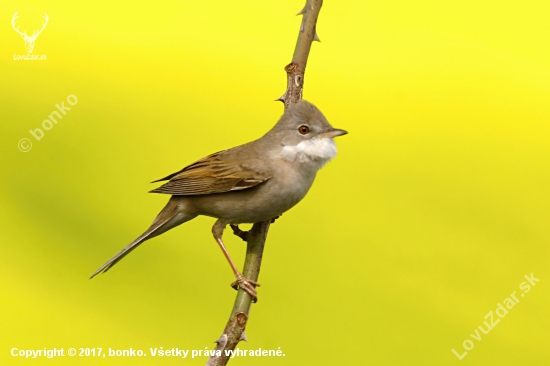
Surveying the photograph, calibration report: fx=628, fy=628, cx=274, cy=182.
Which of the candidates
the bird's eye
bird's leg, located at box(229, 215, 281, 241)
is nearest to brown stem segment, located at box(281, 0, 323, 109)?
the bird's eye

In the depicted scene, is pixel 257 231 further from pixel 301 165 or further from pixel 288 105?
pixel 288 105

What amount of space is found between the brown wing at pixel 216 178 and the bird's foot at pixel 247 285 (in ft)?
1.80

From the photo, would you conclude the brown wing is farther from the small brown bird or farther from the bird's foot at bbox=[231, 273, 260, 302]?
the bird's foot at bbox=[231, 273, 260, 302]

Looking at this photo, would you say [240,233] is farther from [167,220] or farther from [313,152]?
[313,152]

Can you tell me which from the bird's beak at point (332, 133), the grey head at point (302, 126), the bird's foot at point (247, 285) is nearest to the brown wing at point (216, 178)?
the grey head at point (302, 126)

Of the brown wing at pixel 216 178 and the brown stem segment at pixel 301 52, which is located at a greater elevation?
the brown stem segment at pixel 301 52

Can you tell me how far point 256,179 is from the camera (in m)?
3.73

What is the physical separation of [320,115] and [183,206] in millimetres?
1019

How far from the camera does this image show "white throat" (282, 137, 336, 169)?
3645 millimetres

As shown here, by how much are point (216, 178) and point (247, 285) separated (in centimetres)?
75

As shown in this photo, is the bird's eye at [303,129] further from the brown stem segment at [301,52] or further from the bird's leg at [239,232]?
the bird's leg at [239,232]

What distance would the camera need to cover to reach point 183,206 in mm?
3900

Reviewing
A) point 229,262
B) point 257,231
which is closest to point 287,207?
point 257,231

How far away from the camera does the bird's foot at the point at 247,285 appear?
134 inches
